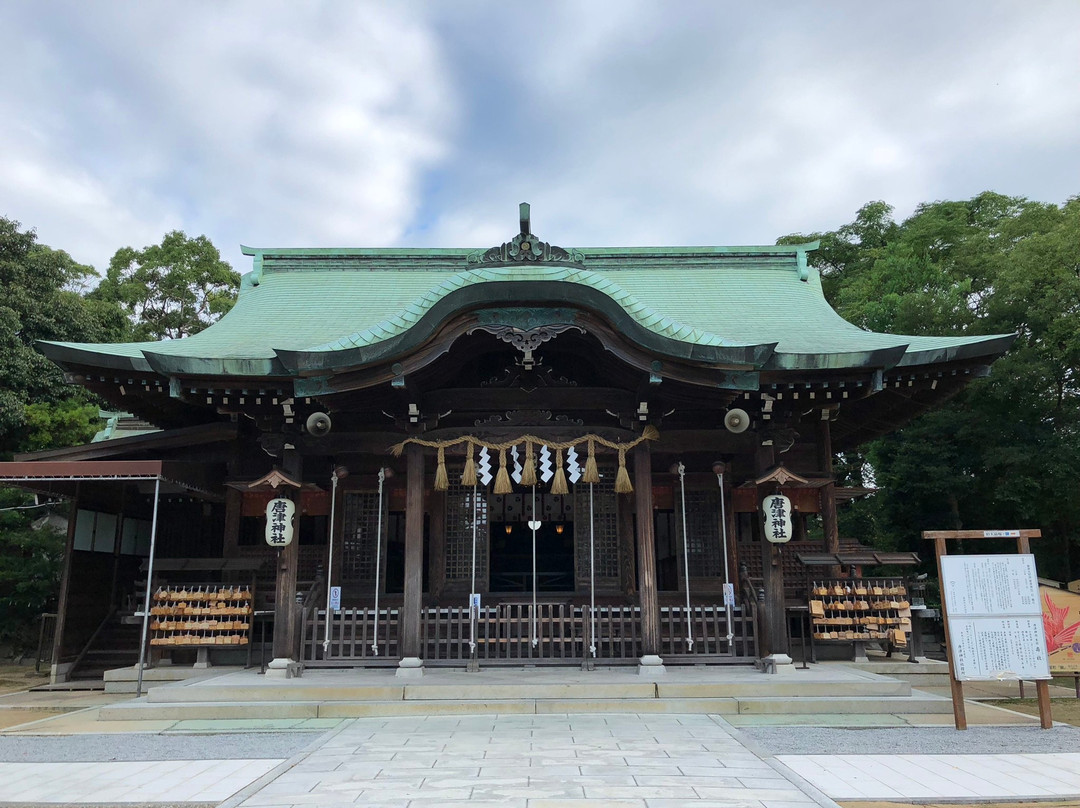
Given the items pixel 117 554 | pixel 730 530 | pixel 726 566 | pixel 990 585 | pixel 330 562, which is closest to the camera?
pixel 990 585

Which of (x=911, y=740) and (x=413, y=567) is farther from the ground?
(x=413, y=567)

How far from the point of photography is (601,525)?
1141 cm

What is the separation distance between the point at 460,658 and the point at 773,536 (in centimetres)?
418

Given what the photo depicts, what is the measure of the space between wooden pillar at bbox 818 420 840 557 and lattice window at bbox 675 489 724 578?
1.56 metres

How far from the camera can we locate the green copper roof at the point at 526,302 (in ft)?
27.2

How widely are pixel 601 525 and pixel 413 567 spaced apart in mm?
3525

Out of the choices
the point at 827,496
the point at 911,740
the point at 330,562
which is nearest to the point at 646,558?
the point at 827,496

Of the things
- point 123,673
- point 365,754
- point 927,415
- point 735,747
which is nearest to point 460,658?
point 365,754

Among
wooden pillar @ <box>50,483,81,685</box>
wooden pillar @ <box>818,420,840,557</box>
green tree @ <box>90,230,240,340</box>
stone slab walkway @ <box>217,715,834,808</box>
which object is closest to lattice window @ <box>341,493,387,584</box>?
wooden pillar @ <box>50,483,81,685</box>

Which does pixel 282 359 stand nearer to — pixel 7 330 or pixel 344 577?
pixel 344 577

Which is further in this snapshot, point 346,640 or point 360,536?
point 360,536

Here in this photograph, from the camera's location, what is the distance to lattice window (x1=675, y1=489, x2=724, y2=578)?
11.3 m

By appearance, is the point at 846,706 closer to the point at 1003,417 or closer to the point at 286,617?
the point at 286,617

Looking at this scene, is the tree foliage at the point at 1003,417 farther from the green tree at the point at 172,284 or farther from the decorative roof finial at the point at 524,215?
the green tree at the point at 172,284
